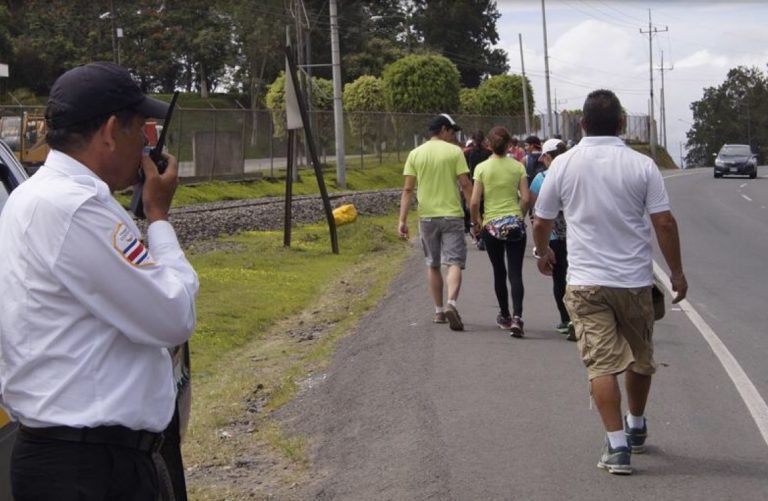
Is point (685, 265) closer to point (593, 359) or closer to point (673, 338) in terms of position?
point (673, 338)

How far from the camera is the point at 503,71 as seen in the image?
9438 centimetres

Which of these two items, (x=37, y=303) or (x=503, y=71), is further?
(x=503, y=71)

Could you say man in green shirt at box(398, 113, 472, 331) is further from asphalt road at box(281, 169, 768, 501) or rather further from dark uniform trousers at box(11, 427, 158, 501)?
dark uniform trousers at box(11, 427, 158, 501)

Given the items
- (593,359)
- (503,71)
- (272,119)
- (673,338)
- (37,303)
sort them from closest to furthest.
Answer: (37,303) < (593,359) < (673,338) < (272,119) < (503,71)

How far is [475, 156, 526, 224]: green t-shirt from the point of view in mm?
11398

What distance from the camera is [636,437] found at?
700 cm

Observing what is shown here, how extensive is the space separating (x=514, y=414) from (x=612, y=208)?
193 cm

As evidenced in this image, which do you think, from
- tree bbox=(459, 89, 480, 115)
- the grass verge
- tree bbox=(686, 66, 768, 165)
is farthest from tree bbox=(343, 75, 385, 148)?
tree bbox=(686, 66, 768, 165)

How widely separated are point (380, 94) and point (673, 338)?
5367 cm

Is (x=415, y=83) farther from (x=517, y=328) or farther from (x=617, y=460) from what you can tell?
(x=617, y=460)

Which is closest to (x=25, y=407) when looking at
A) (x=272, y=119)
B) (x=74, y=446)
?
(x=74, y=446)

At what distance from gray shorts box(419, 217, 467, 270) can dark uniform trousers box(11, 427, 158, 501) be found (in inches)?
331

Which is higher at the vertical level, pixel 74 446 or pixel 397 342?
pixel 74 446

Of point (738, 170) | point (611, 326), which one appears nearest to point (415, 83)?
point (738, 170)
